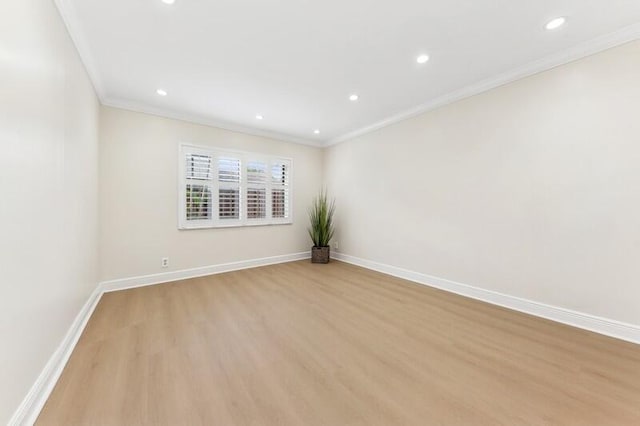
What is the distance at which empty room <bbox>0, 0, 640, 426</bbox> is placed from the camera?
4.47ft

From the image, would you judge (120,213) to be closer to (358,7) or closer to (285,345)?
(285,345)

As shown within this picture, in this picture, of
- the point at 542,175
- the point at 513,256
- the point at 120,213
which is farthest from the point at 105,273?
the point at 542,175

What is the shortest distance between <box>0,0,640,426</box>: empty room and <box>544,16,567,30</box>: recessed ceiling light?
12mm

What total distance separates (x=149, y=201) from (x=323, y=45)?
126 inches

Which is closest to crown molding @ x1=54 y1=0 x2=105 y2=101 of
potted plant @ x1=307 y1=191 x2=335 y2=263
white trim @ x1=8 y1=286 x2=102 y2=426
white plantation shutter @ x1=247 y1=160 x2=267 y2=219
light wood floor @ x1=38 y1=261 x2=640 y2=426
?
white plantation shutter @ x1=247 y1=160 x2=267 y2=219

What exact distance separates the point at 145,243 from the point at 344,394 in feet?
11.3


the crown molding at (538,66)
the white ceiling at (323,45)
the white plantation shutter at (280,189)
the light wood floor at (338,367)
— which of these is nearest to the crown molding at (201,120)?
the white ceiling at (323,45)

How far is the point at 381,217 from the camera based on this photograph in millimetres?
4203

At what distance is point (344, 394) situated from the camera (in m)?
1.46

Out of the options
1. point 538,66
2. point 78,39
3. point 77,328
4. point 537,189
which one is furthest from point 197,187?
point 538,66

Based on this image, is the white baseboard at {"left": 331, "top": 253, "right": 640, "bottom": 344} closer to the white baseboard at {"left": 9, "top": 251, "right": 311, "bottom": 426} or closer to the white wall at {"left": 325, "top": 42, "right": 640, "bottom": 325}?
the white wall at {"left": 325, "top": 42, "right": 640, "bottom": 325}

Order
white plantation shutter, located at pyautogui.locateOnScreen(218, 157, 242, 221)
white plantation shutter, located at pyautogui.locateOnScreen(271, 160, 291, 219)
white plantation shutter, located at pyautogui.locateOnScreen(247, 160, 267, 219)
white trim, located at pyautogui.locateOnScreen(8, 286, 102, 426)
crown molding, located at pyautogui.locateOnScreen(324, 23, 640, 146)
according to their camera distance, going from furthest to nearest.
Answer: white plantation shutter, located at pyautogui.locateOnScreen(271, 160, 291, 219)
white plantation shutter, located at pyautogui.locateOnScreen(247, 160, 267, 219)
white plantation shutter, located at pyautogui.locateOnScreen(218, 157, 242, 221)
crown molding, located at pyautogui.locateOnScreen(324, 23, 640, 146)
white trim, located at pyautogui.locateOnScreen(8, 286, 102, 426)

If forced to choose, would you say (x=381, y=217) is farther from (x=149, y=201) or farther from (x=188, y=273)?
(x=149, y=201)

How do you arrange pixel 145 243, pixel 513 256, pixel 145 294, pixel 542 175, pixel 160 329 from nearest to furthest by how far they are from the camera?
pixel 160 329 → pixel 542 175 → pixel 513 256 → pixel 145 294 → pixel 145 243
